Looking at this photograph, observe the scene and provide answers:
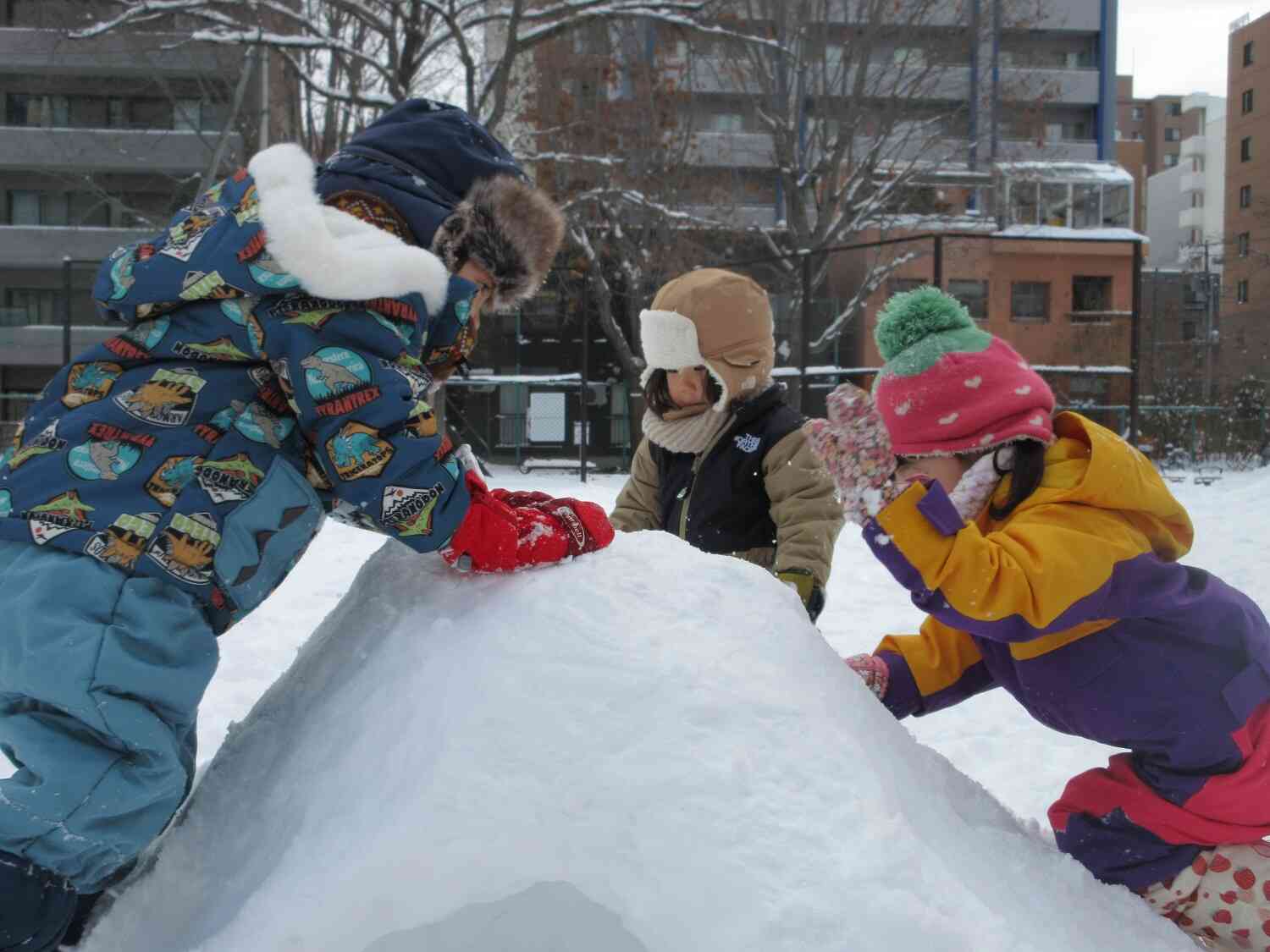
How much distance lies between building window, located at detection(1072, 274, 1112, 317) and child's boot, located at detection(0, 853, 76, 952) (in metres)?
26.4

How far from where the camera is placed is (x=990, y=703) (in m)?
4.27

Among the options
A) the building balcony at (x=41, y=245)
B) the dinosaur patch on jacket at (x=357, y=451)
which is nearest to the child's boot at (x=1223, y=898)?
the dinosaur patch on jacket at (x=357, y=451)

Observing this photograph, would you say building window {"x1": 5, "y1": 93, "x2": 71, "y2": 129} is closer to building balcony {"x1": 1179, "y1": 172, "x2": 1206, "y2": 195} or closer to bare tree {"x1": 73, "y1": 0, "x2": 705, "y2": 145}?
bare tree {"x1": 73, "y1": 0, "x2": 705, "y2": 145}

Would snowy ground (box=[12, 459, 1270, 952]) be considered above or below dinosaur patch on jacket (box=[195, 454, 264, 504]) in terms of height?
below

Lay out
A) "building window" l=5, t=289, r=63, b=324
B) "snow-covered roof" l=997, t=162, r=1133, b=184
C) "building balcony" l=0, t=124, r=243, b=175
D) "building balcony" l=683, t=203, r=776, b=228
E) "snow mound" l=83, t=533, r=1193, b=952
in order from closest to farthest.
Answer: "snow mound" l=83, t=533, r=1193, b=952 → "building balcony" l=683, t=203, r=776, b=228 → "snow-covered roof" l=997, t=162, r=1133, b=184 → "building balcony" l=0, t=124, r=243, b=175 → "building window" l=5, t=289, r=63, b=324

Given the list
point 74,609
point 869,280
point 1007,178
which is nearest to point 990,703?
point 74,609

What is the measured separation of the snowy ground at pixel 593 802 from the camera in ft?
3.57

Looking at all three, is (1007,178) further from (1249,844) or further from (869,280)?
(1249,844)

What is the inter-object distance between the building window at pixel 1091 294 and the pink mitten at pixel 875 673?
25212mm

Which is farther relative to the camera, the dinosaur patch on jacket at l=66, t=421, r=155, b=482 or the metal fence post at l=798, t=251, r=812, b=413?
the metal fence post at l=798, t=251, r=812, b=413

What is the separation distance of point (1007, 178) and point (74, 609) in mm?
22363

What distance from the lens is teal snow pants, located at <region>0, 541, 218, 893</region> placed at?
4.38ft

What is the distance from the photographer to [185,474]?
4.99ft

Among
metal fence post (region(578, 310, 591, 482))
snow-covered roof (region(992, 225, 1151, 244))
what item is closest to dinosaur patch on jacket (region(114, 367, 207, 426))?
snow-covered roof (region(992, 225, 1151, 244))
